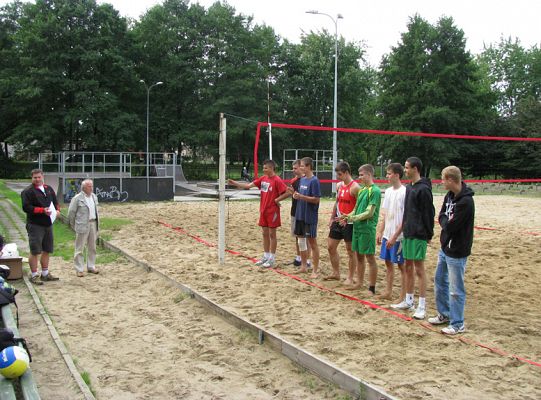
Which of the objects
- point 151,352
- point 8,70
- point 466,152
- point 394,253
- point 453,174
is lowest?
point 151,352

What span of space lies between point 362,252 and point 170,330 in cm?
234

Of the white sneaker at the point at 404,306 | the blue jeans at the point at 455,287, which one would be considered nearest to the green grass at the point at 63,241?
the white sneaker at the point at 404,306

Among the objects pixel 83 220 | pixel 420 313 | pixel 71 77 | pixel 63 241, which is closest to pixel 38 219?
pixel 83 220

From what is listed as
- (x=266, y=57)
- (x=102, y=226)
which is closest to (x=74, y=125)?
(x=266, y=57)

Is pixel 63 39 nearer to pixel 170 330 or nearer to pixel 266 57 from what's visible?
pixel 266 57

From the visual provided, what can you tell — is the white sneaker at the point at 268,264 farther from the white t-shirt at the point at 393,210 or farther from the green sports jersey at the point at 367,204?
the white t-shirt at the point at 393,210

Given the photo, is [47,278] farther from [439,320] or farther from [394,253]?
[439,320]

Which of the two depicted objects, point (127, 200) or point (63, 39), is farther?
point (63, 39)

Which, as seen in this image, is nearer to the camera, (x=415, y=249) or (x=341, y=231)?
(x=415, y=249)

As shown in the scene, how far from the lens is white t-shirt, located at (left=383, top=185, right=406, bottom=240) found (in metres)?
5.59

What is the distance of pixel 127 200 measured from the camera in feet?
65.7

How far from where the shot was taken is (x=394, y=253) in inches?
226

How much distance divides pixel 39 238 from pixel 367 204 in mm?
4469

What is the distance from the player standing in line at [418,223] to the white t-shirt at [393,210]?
259 mm
